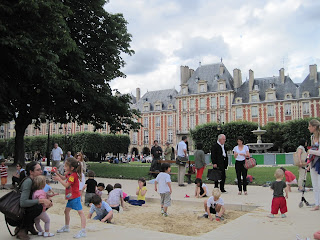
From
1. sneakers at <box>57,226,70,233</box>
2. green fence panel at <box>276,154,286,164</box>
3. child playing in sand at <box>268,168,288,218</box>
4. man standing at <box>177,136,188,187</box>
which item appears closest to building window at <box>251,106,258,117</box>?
green fence panel at <box>276,154,286,164</box>

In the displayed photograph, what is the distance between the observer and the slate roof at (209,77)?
62.5 meters

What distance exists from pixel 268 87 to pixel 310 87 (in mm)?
6871

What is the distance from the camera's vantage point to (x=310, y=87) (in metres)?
56.2

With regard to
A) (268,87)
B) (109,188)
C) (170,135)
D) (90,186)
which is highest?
(268,87)

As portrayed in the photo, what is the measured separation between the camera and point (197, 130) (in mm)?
48500

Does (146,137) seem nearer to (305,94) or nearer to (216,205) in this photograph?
(305,94)

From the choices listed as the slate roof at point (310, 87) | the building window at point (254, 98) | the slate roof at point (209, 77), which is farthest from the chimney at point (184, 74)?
the slate roof at point (310, 87)

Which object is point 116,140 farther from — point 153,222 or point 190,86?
point 153,222

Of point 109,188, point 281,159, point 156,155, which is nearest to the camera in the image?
point 109,188

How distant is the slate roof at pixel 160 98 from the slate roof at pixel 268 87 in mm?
14703

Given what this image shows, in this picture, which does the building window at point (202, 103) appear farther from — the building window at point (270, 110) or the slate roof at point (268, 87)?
the building window at point (270, 110)

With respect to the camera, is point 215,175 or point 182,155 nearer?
Result: point 215,175

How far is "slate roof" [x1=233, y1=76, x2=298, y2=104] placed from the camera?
57.8 metres

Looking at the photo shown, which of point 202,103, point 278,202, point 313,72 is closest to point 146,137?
point 202,103
